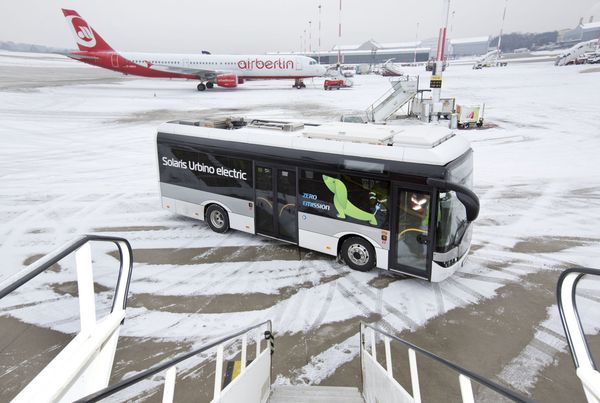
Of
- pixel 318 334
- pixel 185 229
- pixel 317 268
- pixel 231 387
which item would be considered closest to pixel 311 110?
pixel 185 229

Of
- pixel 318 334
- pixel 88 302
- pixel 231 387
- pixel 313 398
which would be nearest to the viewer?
pixel 88 302

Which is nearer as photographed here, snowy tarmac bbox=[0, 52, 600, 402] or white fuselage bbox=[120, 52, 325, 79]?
snowy tarmac bbox=[0, 52, 600, 402]

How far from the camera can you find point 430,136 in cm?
761

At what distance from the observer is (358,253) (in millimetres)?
8508

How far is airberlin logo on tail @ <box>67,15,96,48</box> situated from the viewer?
143 ft

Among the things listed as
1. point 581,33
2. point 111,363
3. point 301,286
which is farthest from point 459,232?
point 581,33

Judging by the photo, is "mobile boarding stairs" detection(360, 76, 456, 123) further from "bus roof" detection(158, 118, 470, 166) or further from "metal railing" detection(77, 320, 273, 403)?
"metal railing" detection(77, 320, 273, 403)

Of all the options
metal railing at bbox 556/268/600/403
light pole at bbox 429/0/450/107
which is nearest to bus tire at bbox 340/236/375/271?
metal railing at bbox 556/268/600/403

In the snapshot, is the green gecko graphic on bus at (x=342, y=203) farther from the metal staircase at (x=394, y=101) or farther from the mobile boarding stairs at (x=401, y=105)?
the metal staircase at (x=394, y=101)

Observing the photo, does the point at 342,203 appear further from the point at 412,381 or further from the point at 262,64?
the point at 262,64

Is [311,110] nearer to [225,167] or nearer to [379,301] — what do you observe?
[225,167]

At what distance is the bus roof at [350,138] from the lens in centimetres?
739

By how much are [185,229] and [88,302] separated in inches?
336

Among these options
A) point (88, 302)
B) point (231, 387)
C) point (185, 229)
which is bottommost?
point (185, 229)
